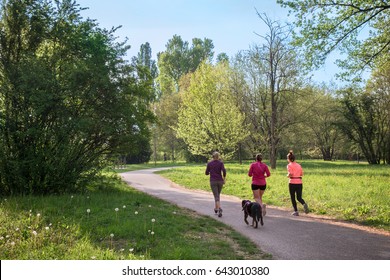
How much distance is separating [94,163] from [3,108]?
3947 millimetres

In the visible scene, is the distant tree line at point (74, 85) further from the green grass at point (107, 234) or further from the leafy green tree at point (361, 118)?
the leafy green tree at point (361, 118)

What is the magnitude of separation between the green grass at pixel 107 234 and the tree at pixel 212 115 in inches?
851

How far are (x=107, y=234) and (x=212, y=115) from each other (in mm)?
25045

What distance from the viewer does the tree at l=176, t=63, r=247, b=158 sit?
30.8 m

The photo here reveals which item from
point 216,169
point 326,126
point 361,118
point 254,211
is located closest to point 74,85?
point 216,169

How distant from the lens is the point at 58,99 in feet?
37.7

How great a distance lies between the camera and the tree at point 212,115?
101 feet

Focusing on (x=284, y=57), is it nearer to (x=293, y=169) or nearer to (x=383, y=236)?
(x=293, y=169)

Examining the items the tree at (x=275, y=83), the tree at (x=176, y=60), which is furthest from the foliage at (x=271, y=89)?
the tree at (x=176, y=60)

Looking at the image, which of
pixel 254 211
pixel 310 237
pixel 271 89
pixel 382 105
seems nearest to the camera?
pixel 310 237

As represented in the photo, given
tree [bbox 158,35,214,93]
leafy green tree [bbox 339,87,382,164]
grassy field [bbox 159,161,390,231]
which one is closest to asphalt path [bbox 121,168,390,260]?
grassy field [bbox 159,161,390,231]

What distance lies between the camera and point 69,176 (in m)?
11.9

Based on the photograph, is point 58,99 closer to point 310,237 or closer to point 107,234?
point 107,234

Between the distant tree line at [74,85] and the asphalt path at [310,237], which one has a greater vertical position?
the distant tree line at [74,85]
